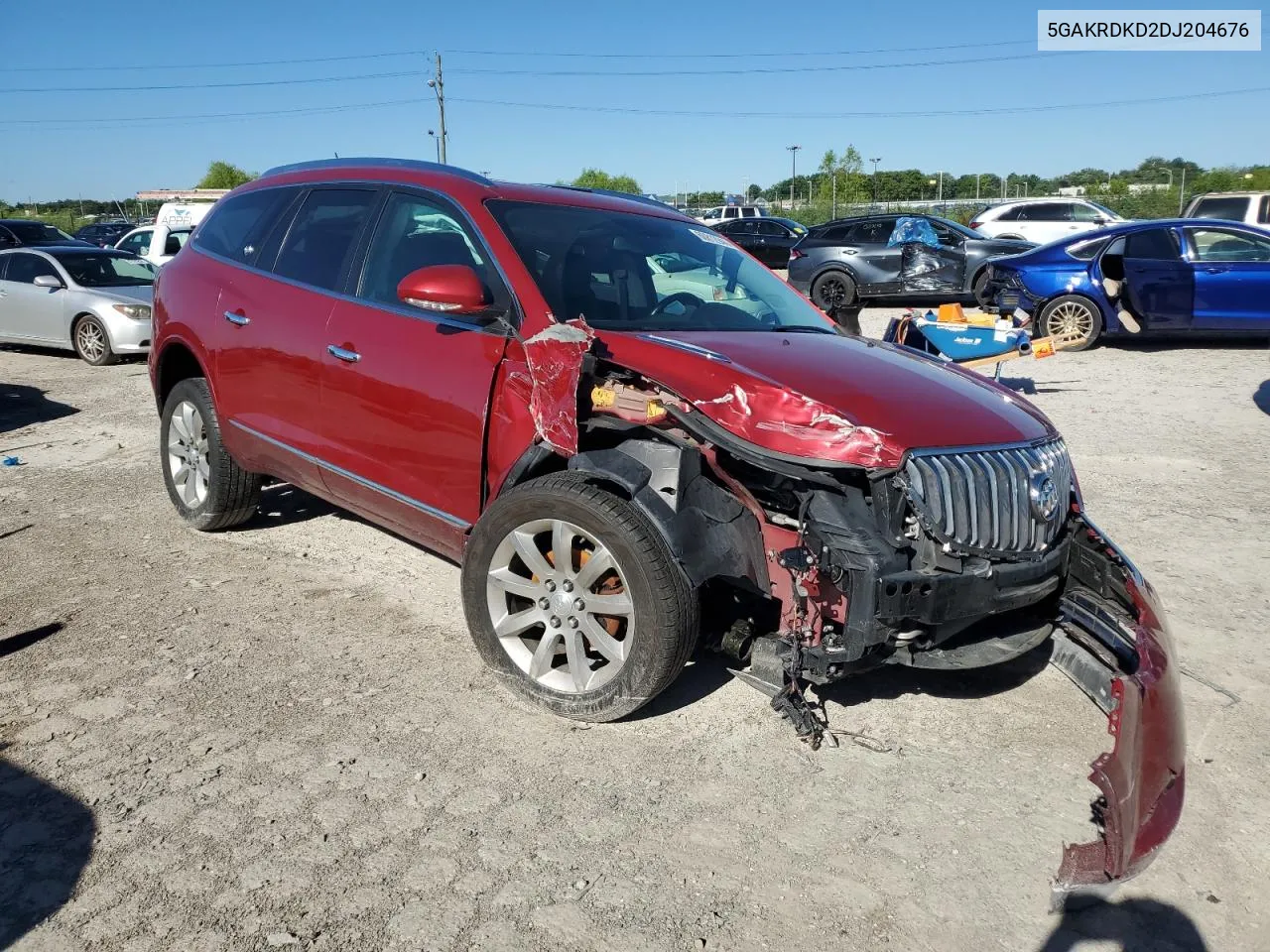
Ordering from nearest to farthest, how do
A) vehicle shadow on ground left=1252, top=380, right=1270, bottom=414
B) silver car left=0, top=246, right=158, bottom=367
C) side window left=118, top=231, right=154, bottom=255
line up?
1. vehicle shadow on ground left=1252, top=380, right=1270, bottom=414
2. silver car left=0, top=246, right=158, bottom=367
3. side window left=118, top=231, right=154, bottom=255

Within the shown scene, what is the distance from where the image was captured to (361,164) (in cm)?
479

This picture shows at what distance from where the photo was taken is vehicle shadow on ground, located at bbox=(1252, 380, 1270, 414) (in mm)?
9109

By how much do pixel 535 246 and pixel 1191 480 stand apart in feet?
16.6

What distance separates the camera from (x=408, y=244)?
4352 millimetres

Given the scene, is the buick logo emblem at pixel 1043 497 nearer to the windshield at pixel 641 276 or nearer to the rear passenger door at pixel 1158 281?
the windshield at pixel 641 276

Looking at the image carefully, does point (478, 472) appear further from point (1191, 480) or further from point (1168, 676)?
point (1191, 480)

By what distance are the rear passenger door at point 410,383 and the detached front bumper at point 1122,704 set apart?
88.8 inches

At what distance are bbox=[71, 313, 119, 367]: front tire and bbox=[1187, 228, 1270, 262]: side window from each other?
13038 mm

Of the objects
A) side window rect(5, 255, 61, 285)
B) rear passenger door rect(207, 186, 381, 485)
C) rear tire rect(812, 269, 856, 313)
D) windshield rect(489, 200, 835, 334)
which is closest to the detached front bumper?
windshield rect(489, 200, 835, 334)

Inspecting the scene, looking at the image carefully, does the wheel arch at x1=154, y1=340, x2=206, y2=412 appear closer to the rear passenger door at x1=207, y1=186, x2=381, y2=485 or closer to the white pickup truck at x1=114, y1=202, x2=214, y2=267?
the rear passenger door at x1=207, y1=186, x2=381, y2=485

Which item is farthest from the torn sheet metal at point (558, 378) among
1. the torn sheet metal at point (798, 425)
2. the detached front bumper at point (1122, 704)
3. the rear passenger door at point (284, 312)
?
the detached front bumper at point (1122, 704)

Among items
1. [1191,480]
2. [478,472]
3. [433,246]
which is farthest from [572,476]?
[1191,480]

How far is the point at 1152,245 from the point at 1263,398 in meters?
3.60

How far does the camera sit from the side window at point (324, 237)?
456 centimetres
